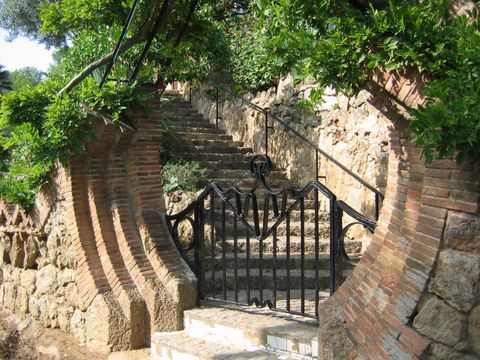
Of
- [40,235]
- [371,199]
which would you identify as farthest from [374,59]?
[40,235]

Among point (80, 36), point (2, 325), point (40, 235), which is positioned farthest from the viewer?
point (2, 325)

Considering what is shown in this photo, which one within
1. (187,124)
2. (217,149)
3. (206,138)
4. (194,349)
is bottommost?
(194,349)

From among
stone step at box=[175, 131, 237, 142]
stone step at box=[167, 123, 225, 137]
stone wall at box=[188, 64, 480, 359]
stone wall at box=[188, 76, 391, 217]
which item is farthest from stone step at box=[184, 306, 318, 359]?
stone step at box=[167, 123, 225, 137]

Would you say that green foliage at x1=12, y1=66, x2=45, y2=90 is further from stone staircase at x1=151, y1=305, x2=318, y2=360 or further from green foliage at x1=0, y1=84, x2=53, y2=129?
stone staircase at x1=151, y1=305, x2=318, y2=360

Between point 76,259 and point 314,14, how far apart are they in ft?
12.5

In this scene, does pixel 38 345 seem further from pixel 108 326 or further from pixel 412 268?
pixel 412 268

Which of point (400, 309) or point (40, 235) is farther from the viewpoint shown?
point (40, 235)

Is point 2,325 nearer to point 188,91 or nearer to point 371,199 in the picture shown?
point 371,199

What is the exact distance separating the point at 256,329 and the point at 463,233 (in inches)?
86.5

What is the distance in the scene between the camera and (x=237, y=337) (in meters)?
4.49

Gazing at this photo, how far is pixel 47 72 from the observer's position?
18.8 ft

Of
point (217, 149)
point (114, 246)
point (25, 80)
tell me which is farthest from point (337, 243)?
point (217, 149)

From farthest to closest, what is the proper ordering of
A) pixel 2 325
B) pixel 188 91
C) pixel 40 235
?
pixel 188 91 < pixel 2 325 < pixel 40 235

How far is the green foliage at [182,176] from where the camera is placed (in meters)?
7.32
